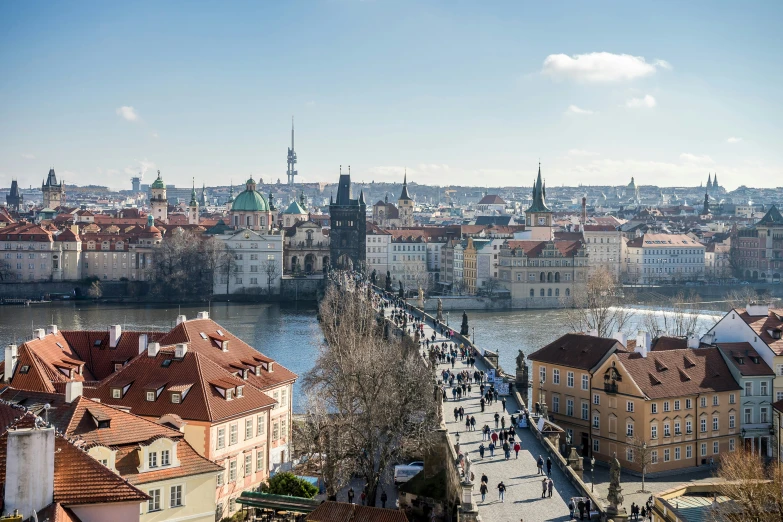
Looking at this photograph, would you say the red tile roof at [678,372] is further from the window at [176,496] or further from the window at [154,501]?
the window at [154,501]

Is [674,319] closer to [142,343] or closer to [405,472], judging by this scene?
[405,472]

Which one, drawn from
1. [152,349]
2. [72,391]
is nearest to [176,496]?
[72,391]

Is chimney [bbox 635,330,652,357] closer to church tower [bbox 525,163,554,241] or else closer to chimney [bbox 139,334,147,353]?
chimney [bbox 139,334,147,353]

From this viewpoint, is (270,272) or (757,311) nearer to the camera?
(757,311)

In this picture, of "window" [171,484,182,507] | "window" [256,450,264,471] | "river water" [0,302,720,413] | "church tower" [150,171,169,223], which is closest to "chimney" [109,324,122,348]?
"window" [256,450,264,471]

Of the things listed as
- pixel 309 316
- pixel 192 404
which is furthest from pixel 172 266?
pixel 192 404

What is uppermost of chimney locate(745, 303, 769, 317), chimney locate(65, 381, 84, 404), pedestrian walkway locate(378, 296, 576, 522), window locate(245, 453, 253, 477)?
chimney locate(745, 303, 769, 317)
